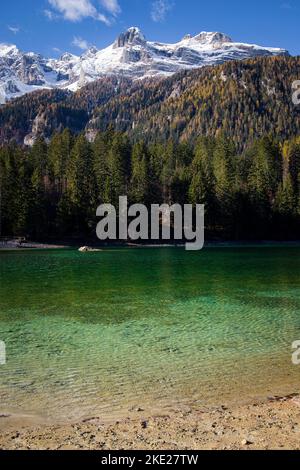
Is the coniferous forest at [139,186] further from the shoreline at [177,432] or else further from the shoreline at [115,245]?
the shoreline at [177,432]

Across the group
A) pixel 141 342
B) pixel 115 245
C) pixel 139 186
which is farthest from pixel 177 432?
pixel 139 186

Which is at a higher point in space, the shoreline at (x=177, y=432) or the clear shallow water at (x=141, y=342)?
the shoreline at (x=177, y=432)

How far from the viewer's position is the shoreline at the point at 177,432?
27.3ft

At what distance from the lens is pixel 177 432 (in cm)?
895

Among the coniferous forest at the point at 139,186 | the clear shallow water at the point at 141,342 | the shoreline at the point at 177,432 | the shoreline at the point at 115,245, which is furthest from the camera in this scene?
the coniferous forest at the point at 139,186

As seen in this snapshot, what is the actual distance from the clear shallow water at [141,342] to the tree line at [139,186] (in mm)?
48204

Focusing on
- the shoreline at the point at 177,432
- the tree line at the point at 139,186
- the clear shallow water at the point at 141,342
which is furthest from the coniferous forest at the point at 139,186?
the shoreline at the point at 177,432

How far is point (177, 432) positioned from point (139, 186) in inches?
3225

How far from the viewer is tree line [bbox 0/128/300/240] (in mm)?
81188

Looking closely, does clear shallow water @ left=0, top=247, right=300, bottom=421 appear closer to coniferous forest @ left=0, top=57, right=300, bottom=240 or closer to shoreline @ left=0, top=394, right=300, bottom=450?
shoreline @ left=0, top=394, right=300, bottom=450

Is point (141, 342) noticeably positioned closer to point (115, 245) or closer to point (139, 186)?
point (115, 245)

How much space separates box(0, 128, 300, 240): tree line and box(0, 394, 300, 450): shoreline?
7085 cm
